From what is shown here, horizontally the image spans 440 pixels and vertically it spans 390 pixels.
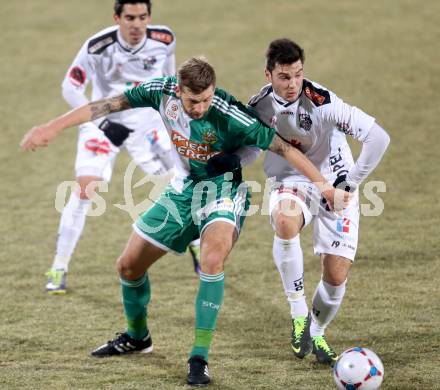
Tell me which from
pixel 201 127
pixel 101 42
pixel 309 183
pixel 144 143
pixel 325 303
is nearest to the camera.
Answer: pixel 201 127

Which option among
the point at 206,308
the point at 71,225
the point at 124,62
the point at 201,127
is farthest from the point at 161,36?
the point at 206,308

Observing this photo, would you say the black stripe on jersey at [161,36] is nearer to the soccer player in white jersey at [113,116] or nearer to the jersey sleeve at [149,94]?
the soccer player in white jersey at [113,116]

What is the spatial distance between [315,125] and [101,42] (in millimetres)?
3262

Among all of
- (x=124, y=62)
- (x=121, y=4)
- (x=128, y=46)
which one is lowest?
(x=124, y=62)

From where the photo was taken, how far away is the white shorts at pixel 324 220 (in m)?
6.40

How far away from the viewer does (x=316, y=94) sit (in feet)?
20.7

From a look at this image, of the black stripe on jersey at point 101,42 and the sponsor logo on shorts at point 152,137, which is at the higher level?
the black stripe on jersey at point 101,42

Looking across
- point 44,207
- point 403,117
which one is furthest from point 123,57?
point 403,117

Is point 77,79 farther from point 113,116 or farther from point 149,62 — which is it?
point 149,62

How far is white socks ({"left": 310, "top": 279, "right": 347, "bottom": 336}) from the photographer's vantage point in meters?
6.41

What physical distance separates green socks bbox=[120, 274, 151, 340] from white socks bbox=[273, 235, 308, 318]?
0.92 m

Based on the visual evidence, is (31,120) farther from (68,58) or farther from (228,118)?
(228,118)

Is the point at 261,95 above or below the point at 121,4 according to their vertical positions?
below

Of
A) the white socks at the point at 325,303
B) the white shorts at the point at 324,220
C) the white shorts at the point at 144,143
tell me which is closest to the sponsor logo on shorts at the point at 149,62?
the white shorts at the point at 144,143
